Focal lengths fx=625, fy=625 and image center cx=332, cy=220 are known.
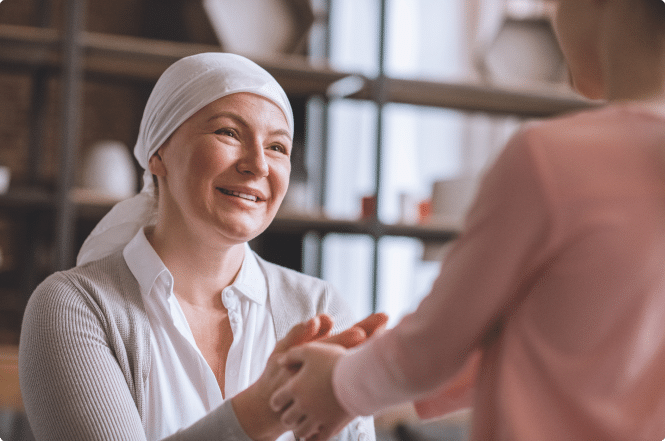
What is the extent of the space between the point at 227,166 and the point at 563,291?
2.13ft

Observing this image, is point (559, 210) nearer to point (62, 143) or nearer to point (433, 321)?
point (433, 321)

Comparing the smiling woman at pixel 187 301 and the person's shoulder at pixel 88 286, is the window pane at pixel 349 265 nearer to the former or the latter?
the smiling woman at pixel 187 301

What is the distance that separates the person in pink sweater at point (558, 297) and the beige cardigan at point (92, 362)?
40cm

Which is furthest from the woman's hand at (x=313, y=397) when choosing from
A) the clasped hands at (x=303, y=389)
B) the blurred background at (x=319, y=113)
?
the blurred background at (x=319, y=113)

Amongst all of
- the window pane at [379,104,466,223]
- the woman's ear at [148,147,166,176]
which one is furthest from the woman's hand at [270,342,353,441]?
the window pane at [379,104,466,223]

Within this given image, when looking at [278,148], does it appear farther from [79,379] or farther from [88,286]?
[79,379]

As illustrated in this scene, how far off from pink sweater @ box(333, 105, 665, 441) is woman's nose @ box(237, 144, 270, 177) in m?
0.56

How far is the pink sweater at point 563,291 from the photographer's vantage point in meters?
0.51

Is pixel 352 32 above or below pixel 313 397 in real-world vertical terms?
above

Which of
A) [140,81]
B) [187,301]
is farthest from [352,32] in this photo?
[187,301]

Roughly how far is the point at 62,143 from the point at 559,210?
2208 mm

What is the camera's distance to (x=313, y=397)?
2.14ft

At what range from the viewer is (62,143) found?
2.34 m

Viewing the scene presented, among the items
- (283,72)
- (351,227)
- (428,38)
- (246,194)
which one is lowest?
(351,227)
